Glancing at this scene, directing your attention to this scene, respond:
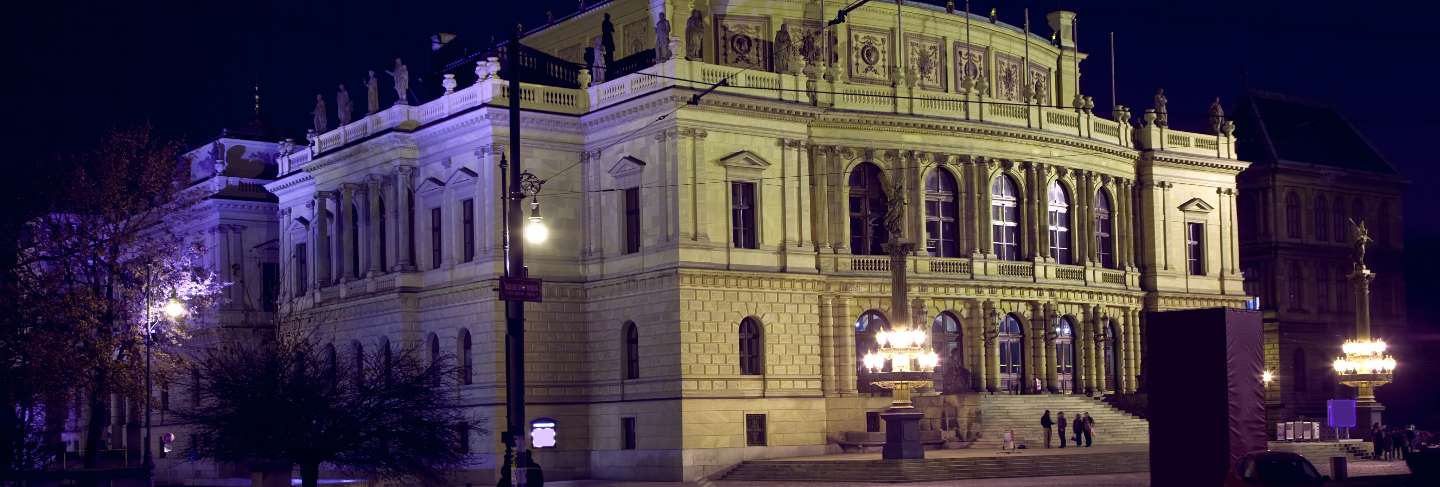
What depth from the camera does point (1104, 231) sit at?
7850 cm

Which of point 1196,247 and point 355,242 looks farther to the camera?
point 1196,247

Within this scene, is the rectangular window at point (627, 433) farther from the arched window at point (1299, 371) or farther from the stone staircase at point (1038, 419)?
the arched window at point (1299, 371)

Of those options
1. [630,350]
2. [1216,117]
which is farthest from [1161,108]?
[630,350]

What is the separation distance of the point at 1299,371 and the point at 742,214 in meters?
39.8

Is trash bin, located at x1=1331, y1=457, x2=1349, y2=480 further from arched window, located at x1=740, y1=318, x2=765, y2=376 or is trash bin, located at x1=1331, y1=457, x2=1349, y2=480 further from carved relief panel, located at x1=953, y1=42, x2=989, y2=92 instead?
carved relief panel, located at x1=953, y1=42, x2=989, y2=92

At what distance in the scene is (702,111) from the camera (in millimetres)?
62875

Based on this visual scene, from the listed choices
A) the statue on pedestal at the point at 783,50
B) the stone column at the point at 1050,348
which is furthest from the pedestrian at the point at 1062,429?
the statue on pedestal at the point at 783,50

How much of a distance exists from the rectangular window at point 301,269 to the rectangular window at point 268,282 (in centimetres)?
391

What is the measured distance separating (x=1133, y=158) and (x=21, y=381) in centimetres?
4516

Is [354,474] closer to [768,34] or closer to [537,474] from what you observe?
[537,474]

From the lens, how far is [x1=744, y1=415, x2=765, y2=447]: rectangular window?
207 ft

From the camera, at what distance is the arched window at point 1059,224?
75.3m

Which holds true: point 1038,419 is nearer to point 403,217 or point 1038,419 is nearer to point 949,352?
point 949,352

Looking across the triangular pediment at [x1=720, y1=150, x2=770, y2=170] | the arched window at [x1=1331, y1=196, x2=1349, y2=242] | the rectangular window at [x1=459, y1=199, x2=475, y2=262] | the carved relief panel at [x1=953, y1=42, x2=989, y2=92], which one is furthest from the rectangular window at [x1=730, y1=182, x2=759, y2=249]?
the arched window at [x1=1331, y1=196, x2=1349, y2=242]
